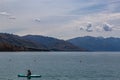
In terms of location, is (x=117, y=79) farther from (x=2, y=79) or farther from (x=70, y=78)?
(x=2, y=79)

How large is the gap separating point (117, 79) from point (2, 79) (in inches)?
1276

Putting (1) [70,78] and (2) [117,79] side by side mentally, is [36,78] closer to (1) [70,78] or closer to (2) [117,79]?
(1) [70,78]

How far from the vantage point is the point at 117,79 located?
96938 millimetres

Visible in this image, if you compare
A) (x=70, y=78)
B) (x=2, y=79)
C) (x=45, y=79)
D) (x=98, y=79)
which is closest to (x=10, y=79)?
(x=2, y=79)

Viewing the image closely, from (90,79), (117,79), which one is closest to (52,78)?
(90,79)

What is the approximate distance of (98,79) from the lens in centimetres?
9719

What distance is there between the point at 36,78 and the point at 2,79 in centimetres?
988

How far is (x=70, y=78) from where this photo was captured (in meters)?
98.4

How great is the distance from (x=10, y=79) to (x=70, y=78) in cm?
1722

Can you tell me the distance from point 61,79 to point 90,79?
8.35 meters

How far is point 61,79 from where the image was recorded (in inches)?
3752

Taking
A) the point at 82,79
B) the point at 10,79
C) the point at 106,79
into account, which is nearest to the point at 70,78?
the point at 82,79

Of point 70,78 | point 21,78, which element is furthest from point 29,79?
point 70,78

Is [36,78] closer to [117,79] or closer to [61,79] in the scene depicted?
[61,79]
